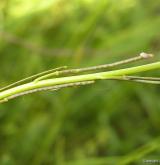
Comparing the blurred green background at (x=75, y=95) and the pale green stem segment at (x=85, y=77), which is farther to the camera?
the blurred green background at (x=75, y=95)

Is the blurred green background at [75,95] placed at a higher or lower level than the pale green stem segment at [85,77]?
higher

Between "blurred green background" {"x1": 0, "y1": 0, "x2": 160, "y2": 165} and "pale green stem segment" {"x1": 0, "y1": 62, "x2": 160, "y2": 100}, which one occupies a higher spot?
"blurred green background" {"x1": 0, "y1": 0, "x2": 160, "y2": 165}

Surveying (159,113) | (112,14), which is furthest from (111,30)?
(159,113)

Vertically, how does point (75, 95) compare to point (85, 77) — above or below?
above

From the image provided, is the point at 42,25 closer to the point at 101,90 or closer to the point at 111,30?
the point at 111,30

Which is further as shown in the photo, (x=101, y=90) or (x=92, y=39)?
(x=92, y=39)

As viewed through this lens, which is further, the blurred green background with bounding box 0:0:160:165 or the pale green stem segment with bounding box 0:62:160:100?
the blurred green background with bounding box 0:0:160:165

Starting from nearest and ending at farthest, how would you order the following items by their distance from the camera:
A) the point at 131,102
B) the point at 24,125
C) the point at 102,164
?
the point at 102,164, the point at 24,125, the point at 131,102

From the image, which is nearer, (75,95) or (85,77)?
(85,77)
